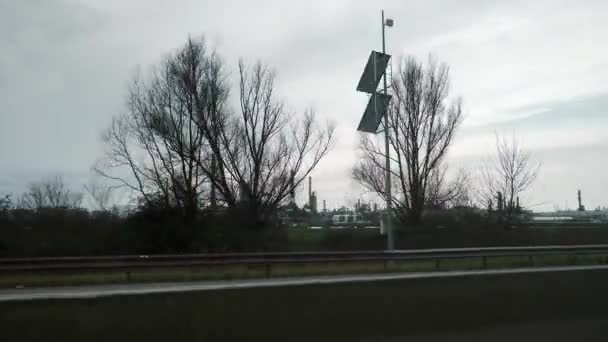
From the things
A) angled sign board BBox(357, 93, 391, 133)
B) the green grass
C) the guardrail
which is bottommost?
the green grass

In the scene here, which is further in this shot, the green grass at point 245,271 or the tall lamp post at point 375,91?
the tall lamp post at point 375,91

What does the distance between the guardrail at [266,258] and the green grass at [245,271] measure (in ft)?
0.93

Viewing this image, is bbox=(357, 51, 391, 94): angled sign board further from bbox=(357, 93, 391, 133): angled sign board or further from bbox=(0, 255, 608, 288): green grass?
bbox=(0, 255, 608, 288): green grass

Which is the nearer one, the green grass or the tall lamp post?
the green grass

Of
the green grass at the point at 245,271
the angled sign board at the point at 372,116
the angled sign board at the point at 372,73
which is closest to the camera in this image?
the green grass at the point at 245,271

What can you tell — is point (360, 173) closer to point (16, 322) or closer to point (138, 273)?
point (138, 273)

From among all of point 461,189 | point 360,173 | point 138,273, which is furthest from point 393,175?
point 138,273

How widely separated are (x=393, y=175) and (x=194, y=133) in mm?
11345

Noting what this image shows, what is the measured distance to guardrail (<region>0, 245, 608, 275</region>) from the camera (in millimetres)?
15188

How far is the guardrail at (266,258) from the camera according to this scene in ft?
49.8

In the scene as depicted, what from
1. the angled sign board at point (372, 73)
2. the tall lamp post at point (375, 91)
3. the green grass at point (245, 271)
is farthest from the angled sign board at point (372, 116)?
the green grass at point (245, 271)

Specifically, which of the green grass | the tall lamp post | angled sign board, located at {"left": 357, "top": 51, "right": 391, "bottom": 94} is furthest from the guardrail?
angled sign board, located at {"left": 357, "top": 51, "right": 391, "bottom": 94}

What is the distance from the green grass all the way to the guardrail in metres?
0.28

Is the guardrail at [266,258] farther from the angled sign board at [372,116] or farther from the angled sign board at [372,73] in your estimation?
the angled sign board at [372,73]
